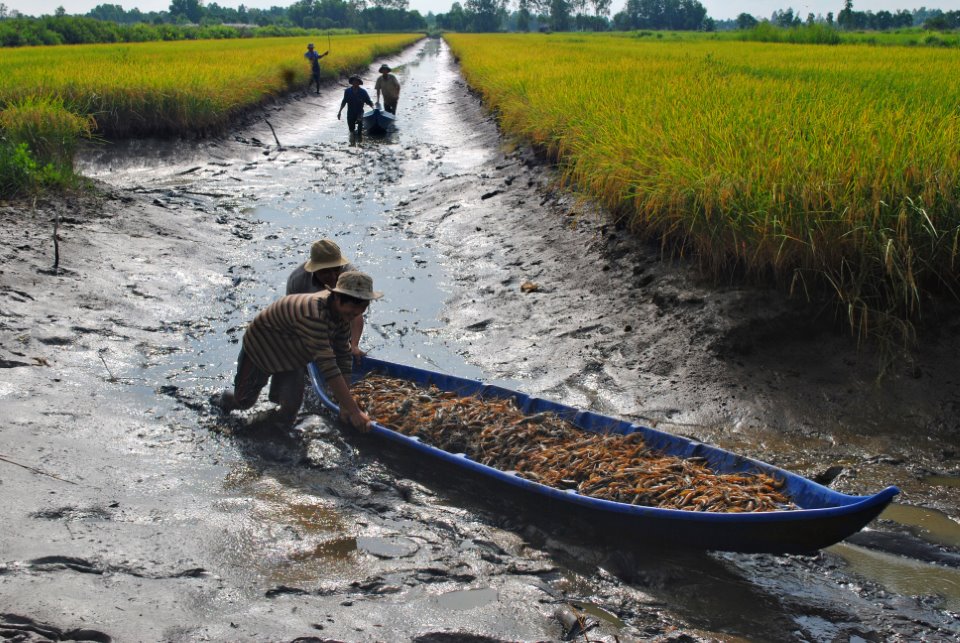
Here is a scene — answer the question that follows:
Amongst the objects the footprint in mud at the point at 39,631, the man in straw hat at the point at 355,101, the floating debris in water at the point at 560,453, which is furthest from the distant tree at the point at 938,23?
the footprint in mud at the point at 39,631

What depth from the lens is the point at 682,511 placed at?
3266 millimetres

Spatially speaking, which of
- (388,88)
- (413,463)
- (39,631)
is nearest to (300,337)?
(413,463)

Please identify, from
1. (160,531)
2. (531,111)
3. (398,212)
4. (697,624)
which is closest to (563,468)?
(697,624)

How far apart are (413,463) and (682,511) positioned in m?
1.57

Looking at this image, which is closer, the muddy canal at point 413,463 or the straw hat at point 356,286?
the muddy canal at point 413,463

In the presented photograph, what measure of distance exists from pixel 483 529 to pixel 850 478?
1.97 metres

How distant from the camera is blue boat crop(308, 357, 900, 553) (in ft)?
10.2

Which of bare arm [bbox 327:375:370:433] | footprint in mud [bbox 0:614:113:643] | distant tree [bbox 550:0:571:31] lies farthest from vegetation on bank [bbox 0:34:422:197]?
distant tree [bbox 550:0:571:31]

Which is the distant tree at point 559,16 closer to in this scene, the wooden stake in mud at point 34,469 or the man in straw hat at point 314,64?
the man in straw hat at point 314,64

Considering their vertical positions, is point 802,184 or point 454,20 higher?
point 454,20

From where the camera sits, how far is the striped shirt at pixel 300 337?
413 cm

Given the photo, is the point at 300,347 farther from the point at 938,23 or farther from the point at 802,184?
the point at 938,23

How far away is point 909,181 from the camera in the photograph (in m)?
5.17

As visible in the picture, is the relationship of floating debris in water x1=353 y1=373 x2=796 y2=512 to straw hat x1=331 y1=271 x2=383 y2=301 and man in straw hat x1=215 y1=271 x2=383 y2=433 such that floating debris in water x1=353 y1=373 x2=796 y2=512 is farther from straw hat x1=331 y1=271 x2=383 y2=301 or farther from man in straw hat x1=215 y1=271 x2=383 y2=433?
straw hat x1=331 y1=271 x2=383 y2=301
